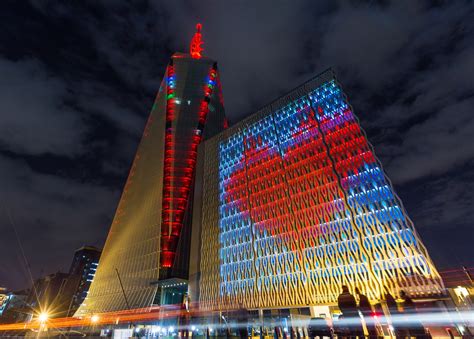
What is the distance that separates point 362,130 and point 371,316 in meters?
44.7

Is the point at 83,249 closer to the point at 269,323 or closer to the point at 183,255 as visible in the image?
the point at 183,255

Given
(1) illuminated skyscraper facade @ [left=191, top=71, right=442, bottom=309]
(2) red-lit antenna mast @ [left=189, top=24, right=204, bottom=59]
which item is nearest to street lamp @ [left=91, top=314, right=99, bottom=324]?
(1) illuminated skyscraper facade @ [left=191, top=71, right=442, bottom=309]

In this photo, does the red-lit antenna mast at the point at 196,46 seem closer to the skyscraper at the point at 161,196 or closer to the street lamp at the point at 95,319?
the skyscraper at the point at 161,196

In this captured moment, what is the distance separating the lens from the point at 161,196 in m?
66.1

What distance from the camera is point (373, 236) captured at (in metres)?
42.8

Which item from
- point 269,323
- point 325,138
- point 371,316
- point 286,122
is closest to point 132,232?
point 269,323

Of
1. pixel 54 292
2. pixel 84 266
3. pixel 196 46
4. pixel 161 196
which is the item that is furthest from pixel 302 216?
pixel 84 266

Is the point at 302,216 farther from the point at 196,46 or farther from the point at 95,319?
the point at 196,46

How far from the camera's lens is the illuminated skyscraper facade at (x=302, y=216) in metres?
41.7

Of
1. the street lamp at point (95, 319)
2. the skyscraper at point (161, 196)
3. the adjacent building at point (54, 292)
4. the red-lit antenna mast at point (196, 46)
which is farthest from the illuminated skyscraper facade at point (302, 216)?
the adjacent building at point (54, 292)

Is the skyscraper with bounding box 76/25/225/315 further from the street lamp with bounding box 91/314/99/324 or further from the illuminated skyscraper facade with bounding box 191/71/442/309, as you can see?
the illuminated skyscraper facade with bounding box 191/71/442/309

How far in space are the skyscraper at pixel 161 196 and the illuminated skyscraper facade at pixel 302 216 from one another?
18.9ft

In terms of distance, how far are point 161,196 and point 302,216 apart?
35489 mm

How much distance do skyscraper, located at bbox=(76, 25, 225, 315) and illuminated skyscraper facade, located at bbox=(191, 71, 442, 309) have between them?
5753mm
